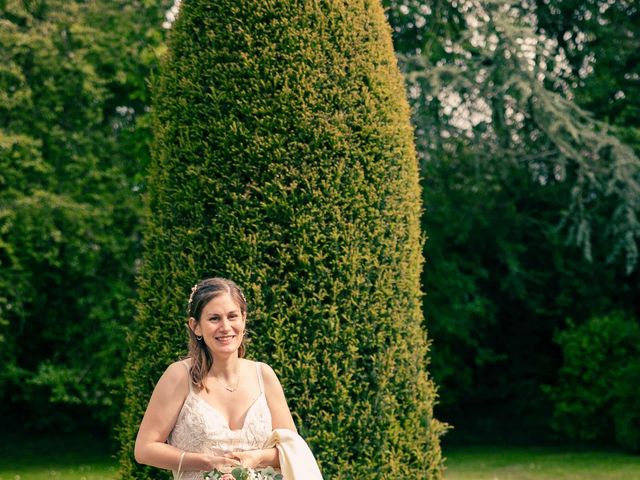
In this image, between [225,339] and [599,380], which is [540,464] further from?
[225,339]

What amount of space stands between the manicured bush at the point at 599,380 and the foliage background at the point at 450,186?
2.5 inches

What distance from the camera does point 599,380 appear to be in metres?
14.6

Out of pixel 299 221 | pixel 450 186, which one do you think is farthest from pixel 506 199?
pixel 299 221

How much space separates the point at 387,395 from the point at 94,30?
11.4m

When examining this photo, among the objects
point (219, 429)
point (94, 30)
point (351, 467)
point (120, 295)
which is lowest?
point (351, 467)

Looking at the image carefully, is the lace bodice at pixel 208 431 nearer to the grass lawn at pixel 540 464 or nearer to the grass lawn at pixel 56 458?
the grass lawn at pixel 56 458

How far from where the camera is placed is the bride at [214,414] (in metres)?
3.47

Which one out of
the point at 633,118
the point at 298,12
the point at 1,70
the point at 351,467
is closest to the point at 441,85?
the point at 633,118

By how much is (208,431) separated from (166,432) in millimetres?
175

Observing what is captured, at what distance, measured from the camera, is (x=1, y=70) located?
13.6 metres

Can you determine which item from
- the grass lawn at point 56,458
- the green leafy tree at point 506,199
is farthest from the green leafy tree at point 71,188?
the green leafy tree at point 506,199

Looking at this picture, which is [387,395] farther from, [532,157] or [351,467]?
[532,157]

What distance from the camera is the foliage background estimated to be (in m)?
13.6

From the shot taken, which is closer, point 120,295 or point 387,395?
point 387,395
